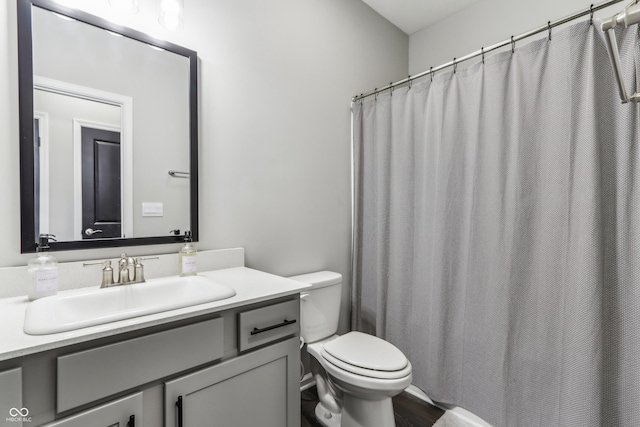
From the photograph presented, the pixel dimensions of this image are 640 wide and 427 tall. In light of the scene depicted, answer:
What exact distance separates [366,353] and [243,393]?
2.25 ft

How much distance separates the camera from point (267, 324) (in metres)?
1.09

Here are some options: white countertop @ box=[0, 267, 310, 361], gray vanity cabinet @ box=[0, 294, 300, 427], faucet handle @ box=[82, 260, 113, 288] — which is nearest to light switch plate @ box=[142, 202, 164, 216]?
faucet handle @ box=[82, 260, 113, 288]

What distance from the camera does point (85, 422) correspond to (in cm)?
74

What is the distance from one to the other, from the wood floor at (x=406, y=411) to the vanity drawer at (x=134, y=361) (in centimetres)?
107

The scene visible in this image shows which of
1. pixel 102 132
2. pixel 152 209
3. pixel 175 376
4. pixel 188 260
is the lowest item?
pixel 175 376

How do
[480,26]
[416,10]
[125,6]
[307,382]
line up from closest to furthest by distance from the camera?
[125,6]
[307,382]
[480,26]
[416,10]

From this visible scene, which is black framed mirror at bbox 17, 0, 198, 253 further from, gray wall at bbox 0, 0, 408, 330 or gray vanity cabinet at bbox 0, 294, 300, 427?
gray vanity cabinet at bbox 0, 294, 300, 427

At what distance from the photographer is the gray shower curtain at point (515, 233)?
1.18 metres

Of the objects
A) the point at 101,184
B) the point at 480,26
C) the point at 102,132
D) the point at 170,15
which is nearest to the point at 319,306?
the point at 101,184

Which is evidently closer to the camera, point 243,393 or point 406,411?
point 243,393

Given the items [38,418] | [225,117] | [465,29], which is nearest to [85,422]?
[38,418]

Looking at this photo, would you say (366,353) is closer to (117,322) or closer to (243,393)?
(243,393)

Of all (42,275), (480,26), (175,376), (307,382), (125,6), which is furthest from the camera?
(480,26)

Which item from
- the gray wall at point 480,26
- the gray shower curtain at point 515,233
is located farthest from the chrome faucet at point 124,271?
the gray wall at point 480,26
